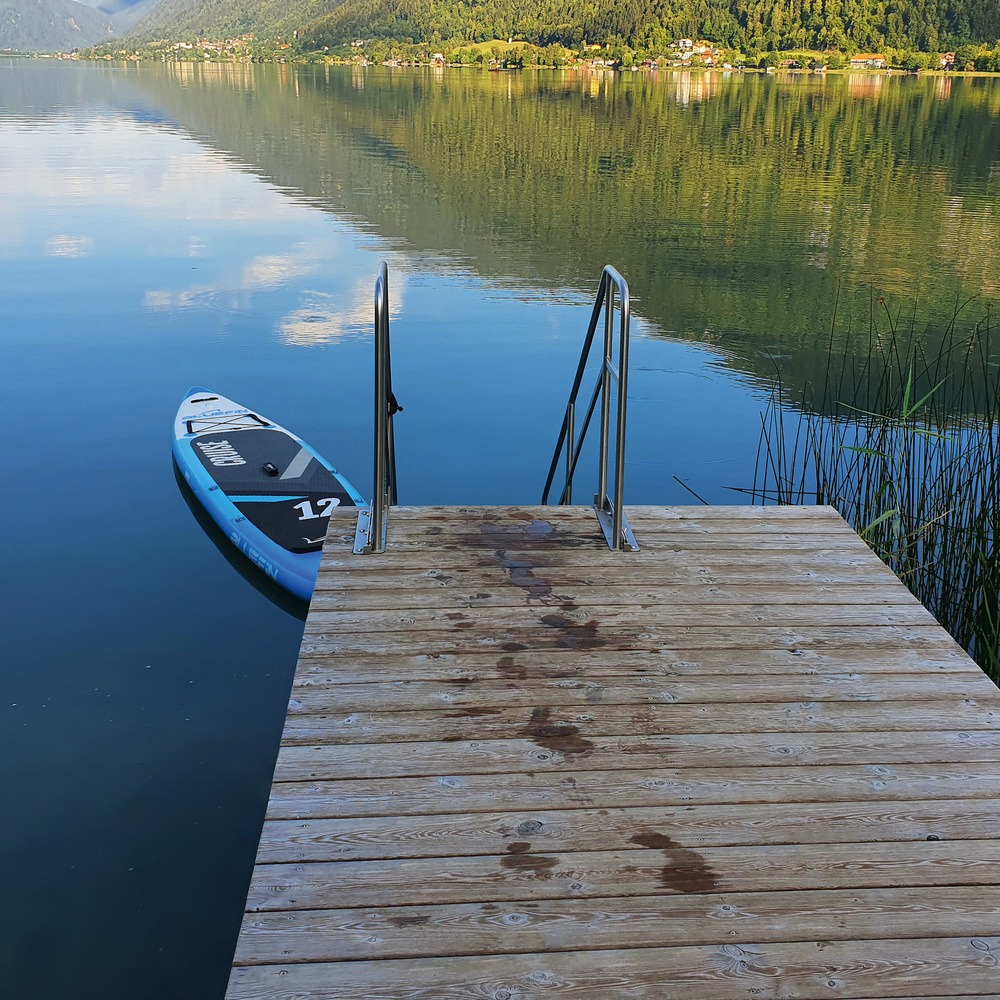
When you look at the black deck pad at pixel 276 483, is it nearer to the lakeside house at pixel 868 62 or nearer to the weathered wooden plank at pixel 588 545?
the weathered wooden plank at pixel 588 545

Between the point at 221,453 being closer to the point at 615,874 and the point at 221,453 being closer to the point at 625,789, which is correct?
the point at 625,789

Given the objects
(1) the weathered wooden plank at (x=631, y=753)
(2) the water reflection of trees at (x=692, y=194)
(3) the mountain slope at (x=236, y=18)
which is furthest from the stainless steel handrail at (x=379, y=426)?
(3) the mountain slope at (x=236, y=18)

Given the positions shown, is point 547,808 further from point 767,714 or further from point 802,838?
point 767,714

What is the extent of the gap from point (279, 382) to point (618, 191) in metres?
9.92

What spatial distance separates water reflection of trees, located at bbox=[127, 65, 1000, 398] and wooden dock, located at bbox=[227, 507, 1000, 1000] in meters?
5.26

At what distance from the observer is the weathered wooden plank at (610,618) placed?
257 cm

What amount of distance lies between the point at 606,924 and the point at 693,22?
84843mm

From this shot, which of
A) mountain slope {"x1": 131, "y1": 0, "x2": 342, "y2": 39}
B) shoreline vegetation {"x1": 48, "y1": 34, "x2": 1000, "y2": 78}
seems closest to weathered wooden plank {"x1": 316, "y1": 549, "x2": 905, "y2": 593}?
shoreline vegetation {"x1": 48, "y1": 34, "x2": 1000, "y2": 78}

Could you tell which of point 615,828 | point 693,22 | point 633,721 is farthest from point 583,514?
point 693,22

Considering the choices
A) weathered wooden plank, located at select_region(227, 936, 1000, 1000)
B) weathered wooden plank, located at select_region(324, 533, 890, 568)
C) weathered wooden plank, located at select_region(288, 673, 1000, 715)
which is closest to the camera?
weathered wooden plank, located at select_region(227, 936, 1000, 1000)

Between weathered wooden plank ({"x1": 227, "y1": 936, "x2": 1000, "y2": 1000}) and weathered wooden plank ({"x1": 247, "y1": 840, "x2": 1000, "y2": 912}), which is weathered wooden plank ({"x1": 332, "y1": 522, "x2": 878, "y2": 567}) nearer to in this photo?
weathered wooden plank ({"x1": 247, "y1": 840, "x2": 1000, "y2": 912})

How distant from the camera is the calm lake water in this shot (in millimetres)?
3023

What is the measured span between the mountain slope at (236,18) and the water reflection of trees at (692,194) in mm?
102832

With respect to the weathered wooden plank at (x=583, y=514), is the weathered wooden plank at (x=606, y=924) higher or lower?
lower
